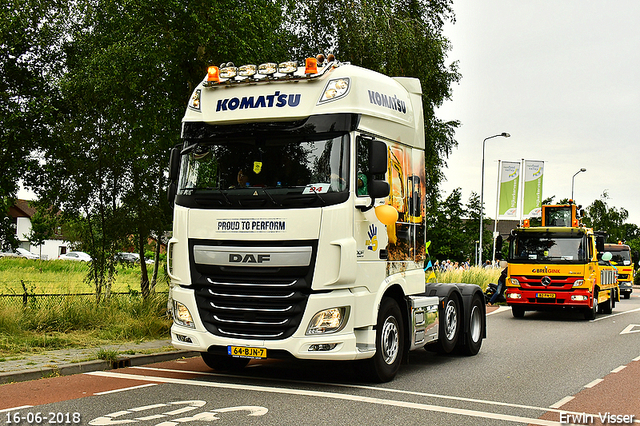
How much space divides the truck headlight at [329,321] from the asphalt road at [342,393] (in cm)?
72

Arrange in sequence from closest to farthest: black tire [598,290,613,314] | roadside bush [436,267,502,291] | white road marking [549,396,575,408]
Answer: white road marking [549,396,575,408]
black tire [598,290,613,314]
roadside bush [436,267,502,291]

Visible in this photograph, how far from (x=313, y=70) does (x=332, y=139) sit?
875 millimetres

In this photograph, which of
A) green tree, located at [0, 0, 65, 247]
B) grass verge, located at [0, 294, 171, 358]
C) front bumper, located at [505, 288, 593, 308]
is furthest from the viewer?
front bumper, located at [505, 288, 593, 308]

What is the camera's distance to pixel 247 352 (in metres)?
7.99

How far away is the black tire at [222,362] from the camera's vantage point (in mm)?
9383

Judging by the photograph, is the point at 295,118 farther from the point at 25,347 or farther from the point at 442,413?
the point at 25,347

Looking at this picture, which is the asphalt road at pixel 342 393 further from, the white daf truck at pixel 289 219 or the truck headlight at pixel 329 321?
the truck headlight at pixel 329 321

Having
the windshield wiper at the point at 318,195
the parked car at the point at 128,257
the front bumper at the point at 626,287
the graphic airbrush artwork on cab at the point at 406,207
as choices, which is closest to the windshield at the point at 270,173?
the windshield wiper at the point at 318,195

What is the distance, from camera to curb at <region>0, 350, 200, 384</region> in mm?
8352

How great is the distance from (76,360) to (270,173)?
12.3ft

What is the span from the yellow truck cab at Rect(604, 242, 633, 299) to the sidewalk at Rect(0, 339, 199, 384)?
96.8 ft

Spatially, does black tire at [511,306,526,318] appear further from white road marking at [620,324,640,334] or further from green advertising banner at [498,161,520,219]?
green advertising banner at [498,161,520,219]

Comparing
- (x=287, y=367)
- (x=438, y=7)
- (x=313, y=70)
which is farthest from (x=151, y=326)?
(x=438, y=7)

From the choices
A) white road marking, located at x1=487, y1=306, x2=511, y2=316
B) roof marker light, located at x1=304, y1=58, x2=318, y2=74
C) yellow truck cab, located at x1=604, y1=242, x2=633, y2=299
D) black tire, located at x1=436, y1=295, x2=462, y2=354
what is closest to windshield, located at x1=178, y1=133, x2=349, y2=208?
roof marker light, located at x1=304, y1=58, x2=318, y2=74
